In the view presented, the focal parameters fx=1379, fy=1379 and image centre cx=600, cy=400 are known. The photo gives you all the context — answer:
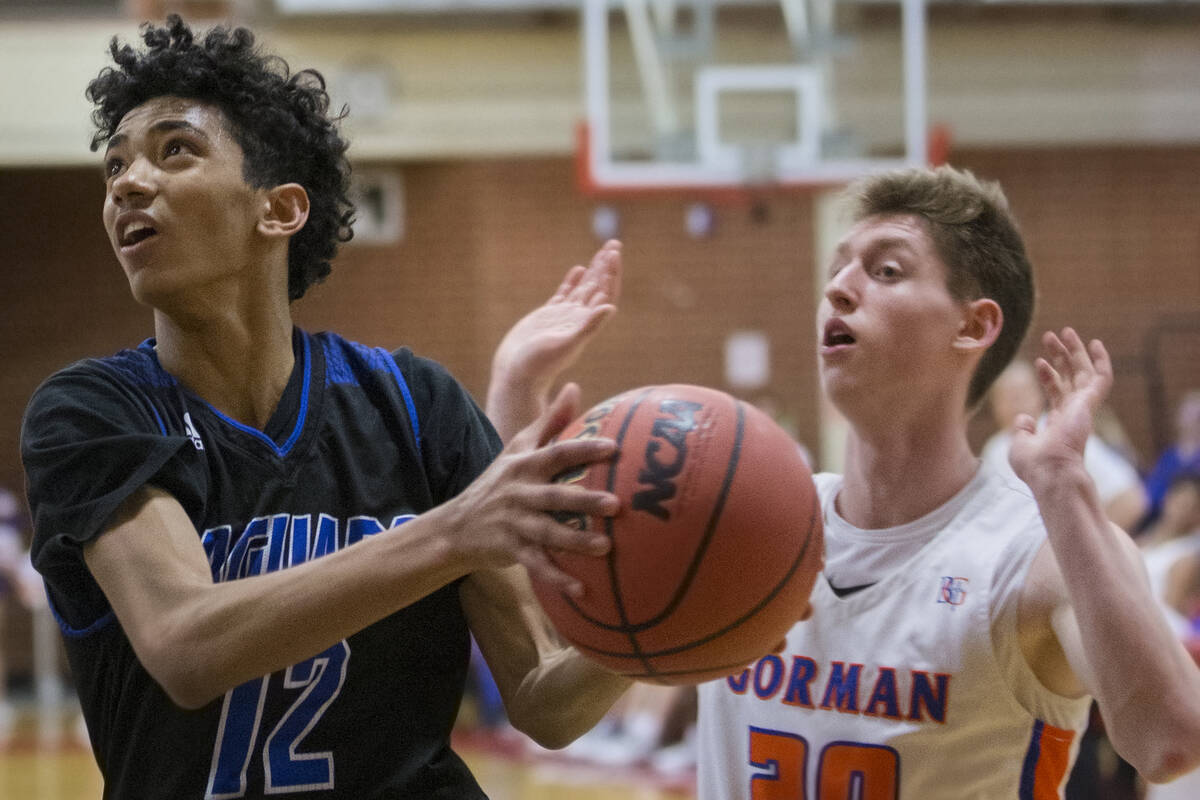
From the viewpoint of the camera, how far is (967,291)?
249 cm

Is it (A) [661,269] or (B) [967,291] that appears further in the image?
(A) [661,269]

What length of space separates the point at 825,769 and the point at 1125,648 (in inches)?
21.6

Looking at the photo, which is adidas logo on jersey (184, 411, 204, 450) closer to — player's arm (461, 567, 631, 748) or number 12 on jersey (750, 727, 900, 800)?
player's arm (461, 567, 631, 748)

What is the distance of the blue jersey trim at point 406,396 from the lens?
2254mm

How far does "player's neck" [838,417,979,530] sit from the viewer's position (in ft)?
8.08

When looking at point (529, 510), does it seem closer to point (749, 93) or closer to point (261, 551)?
point (261, 551)

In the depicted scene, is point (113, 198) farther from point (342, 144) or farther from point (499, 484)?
point (499, 484)

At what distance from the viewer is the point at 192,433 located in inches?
81.4

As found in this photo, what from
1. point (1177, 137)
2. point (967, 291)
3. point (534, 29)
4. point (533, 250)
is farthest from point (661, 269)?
point (967, 291)

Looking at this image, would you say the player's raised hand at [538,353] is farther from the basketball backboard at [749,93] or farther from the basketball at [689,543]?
the basketball backboard at [749,93]

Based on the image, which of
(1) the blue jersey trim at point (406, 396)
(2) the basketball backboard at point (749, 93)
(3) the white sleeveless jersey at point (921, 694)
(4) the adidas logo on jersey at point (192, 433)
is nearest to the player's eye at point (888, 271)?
(3) the white sleeveless jersey at point (921, 694)

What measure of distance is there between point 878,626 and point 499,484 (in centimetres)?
91

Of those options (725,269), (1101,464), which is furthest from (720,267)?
(1101,464)

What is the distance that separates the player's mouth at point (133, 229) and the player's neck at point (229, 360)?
0.13m
